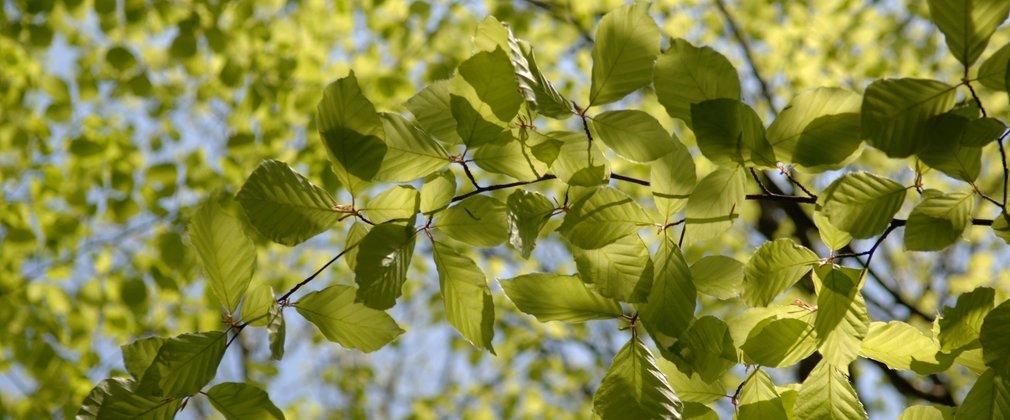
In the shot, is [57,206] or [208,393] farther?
[57,206]

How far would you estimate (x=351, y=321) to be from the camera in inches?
23.1

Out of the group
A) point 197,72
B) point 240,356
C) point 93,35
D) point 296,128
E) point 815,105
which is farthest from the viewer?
point 240,356

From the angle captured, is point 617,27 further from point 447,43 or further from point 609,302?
point 447,43

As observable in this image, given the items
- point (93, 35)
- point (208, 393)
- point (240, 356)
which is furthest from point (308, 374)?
point (208, 393)

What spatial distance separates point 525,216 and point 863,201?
23cm

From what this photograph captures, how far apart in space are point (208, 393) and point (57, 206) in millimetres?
3299

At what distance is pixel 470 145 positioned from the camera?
20.5 inches

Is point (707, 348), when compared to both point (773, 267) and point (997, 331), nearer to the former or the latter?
point (773, 267)

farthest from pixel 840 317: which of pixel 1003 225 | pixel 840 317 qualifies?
pixel 1003 225

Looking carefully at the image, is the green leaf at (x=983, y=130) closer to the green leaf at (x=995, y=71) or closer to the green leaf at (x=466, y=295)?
the green leaf at (x=995, y=71)

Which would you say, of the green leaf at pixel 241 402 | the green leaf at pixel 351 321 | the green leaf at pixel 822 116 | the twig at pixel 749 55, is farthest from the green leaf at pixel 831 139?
the twig at pixel 749 55

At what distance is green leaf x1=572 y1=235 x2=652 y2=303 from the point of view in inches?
20.5

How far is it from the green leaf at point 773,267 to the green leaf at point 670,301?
0.21ft

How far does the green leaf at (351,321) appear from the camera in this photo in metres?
0.58
